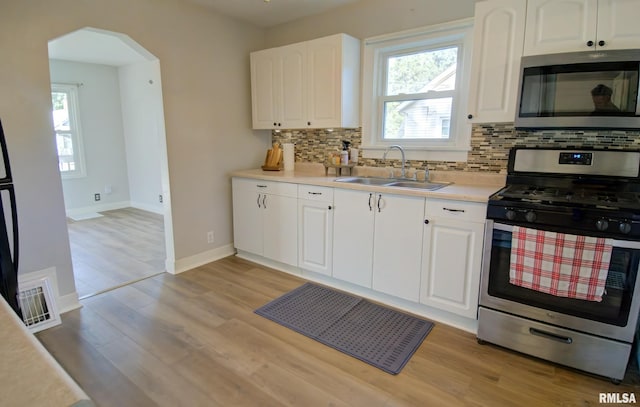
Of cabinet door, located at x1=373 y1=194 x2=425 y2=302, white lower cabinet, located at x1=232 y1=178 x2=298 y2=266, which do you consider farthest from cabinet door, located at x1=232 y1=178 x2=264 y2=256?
cabinet door, located at x1=373 y1=194 x2=425 y2=302

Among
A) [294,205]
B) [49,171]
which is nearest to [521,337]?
[294,205]

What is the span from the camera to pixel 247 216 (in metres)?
3.60

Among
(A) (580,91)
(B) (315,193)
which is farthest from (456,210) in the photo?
(B) (315,193)

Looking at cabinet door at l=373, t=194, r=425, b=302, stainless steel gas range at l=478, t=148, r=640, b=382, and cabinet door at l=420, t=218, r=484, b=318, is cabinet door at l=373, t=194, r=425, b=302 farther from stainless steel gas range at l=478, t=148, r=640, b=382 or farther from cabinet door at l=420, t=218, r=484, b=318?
stainless steel gas range at l=478, t=148, r=640, b=382

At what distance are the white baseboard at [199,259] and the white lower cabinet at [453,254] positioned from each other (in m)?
2.19

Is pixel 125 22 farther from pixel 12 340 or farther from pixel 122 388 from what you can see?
pixel 12 340

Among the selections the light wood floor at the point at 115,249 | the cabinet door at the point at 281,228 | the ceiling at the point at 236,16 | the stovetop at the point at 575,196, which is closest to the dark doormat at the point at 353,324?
the cabinet door at the point at 281,228

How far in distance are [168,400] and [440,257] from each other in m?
1.83

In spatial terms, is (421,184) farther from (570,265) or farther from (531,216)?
(570,265)

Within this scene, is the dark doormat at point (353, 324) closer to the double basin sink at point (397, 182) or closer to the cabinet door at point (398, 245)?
the cabinet door at point (398, 245)

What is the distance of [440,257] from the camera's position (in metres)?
2.41

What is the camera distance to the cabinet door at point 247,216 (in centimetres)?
350

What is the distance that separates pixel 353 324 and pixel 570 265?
1.37 metres

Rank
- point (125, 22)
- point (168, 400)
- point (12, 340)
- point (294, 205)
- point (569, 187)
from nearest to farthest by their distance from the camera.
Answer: point (12, 340)
point (168, 400)
point (569, 187)
point (125, 22)
point (294, 205)
